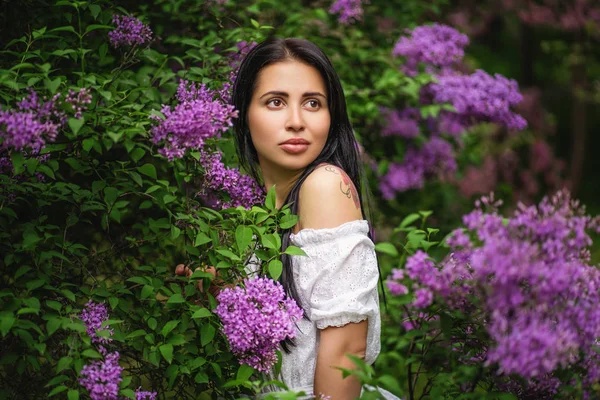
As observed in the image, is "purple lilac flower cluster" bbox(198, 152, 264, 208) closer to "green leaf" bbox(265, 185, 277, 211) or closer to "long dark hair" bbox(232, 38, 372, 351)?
"long dark hair" bbox(232, 38, 372, 351)

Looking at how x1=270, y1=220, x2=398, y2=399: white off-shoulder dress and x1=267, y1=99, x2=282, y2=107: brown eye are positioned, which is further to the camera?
x1=267, y1=99, x2=282, y2=107: brown eye

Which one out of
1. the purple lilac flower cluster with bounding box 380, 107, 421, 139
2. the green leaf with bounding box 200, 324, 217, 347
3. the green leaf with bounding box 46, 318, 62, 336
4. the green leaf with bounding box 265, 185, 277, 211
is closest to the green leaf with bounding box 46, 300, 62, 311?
the green leaf with bounding box 46, 318, 62, 336

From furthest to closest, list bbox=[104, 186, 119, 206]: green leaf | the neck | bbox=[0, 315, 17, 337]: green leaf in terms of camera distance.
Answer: the neck → bbox=[104, 186, 119, 206]: green leaf → bbox=[0, 315, 17, 337]: green leaf

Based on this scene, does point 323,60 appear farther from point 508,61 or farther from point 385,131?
point 508,61

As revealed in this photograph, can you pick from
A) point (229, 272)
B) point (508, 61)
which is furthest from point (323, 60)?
point (508, 61)

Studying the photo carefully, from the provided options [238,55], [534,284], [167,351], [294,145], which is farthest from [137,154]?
[534,284]

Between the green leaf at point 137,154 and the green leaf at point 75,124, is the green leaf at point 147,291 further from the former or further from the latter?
the green leaf at point 75,124

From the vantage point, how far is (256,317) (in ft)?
6.07

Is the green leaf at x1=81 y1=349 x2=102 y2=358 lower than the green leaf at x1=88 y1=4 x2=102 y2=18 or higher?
lower

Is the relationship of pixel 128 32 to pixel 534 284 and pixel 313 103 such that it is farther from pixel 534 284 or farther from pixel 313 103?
pixel 534 284

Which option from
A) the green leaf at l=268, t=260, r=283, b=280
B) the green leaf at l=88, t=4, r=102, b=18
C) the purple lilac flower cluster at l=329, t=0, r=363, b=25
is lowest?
the green leaf at l=268, t=260, r=283, b=280

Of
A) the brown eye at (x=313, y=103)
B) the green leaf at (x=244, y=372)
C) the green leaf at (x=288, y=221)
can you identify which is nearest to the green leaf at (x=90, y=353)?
the green leaf at (x=244, y=372)

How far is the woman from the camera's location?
211 cm

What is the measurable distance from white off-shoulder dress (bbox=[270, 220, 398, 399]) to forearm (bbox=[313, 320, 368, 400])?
0.03 meters
